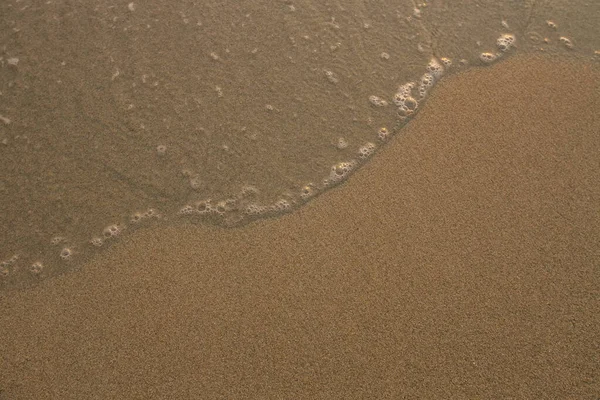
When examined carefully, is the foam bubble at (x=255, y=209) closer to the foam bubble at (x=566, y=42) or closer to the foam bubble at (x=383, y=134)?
the foam bubble at (x=383, y=134)

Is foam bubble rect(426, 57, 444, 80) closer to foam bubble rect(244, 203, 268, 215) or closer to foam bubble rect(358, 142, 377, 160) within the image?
foam bubble rect(358, 142, 377, 160)

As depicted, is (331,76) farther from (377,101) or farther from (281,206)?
(281,206)

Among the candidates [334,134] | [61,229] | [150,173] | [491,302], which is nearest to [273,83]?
[334,134]

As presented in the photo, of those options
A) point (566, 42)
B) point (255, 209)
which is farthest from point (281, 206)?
point (566, 42)

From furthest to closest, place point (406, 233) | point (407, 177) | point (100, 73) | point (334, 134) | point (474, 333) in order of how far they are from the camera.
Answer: point (100, 73), point (334, 134), point (407, 177), point (406, 233), point (474, 333)

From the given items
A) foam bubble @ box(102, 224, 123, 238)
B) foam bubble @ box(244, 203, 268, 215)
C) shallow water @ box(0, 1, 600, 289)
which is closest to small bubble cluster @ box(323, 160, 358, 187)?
shallow water @ box(0, 1, 600, 289)

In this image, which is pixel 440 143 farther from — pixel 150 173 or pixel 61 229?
pixel 61 229

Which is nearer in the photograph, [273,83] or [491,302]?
[491,302]
